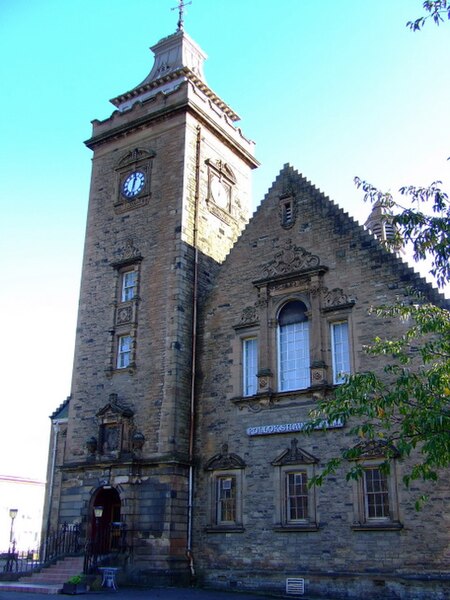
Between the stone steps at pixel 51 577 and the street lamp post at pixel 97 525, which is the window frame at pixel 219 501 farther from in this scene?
the stone steps at pixel 51 577

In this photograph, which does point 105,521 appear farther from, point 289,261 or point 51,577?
point 289,261

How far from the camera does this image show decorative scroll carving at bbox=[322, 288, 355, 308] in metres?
22.0

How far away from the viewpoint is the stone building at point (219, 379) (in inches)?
783

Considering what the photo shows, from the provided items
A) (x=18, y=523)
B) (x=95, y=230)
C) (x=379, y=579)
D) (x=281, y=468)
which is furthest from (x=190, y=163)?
(x=18, y=523)

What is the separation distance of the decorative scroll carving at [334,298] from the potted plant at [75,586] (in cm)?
1145

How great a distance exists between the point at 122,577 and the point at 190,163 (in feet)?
51.9

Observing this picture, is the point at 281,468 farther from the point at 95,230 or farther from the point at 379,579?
the point at 95,230

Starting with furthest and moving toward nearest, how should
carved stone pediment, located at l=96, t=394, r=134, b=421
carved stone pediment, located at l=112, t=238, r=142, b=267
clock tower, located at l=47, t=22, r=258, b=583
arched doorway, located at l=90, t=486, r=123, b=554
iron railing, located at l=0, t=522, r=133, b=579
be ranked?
carved stone pediment, located at l=112, t=238, r=142, b=267, carved stone pediment, located at l=96, t=394, r=134, b=421, arched doorway, located at l=90, t=486, r=123, b=554, clock tower, located at l=47, t=22, r=258, b=583, iron railing, located at l=0, t=522, r=133, b=579

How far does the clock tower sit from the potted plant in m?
1.89

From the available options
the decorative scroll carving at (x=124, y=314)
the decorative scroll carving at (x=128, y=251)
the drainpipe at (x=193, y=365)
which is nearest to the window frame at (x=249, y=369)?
the drainpipe at (x=193, y=365)

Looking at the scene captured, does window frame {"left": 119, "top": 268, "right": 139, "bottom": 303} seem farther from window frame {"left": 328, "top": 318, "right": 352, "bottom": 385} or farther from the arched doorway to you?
window frame {"left": 328, "top": 318, "right": 352, "bottom": 385}

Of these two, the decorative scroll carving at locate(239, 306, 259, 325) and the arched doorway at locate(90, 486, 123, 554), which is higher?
the decorative scroll carving at locate(239, 306, 259, 325)

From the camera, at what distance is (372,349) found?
1461 centimetres

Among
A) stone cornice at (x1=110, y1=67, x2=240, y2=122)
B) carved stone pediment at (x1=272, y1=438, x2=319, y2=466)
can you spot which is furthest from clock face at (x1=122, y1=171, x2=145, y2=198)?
carved stone pediment at (x1=272, y1=438, x2=319, y2=466)
